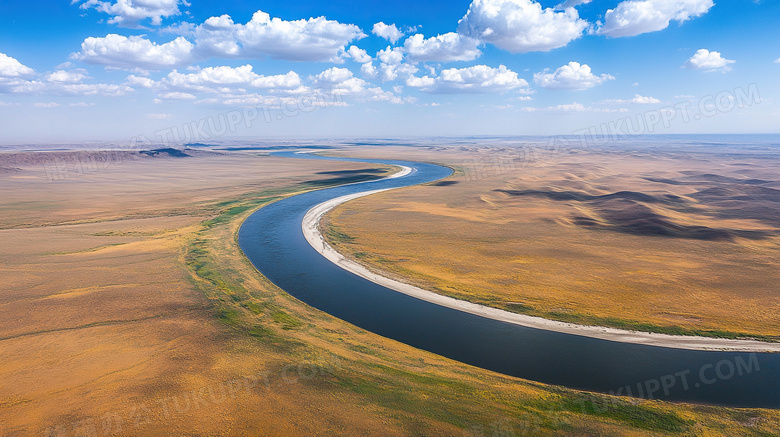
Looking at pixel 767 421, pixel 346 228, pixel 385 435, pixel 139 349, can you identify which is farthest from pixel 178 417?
pixel 346 228

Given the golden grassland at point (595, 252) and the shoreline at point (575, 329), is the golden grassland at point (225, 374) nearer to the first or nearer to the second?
the shoreline at point (575, 329)

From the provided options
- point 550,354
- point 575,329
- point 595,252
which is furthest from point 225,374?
point 595,252

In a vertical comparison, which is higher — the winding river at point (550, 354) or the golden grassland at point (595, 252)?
the golden grassland at point (595, 252)

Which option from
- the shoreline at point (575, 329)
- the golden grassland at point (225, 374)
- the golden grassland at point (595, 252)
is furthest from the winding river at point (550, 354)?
the golden grassland at point (595, 252)

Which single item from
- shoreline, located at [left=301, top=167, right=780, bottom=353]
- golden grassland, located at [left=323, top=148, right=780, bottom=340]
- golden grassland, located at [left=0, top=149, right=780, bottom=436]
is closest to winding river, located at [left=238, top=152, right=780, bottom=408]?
shoreline, located at [left=301, top=167, right=780, bottom=353]

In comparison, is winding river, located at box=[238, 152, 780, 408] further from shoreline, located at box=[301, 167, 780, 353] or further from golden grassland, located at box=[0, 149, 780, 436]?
golden grassland, located at box=[0, 149, 780, 436]

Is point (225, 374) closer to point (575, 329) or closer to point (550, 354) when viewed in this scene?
point (550, 354)
